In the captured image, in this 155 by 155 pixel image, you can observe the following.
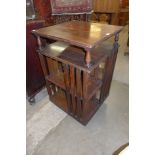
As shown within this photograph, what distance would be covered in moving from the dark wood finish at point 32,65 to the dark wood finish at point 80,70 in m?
0.16

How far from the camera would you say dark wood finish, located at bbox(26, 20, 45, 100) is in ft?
4.65

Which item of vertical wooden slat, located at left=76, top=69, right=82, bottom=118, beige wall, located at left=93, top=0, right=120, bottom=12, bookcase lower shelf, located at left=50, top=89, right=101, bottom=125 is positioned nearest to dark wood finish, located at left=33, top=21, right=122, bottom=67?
vertical wooden slat, located at left=76, top=69, right=82, bottom=118

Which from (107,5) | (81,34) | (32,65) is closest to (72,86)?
(81,34)

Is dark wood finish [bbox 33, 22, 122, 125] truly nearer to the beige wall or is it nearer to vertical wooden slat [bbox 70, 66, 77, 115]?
vertical wooden slat [bbox 70, 66, 77, 115]

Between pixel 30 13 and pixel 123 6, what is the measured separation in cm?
341

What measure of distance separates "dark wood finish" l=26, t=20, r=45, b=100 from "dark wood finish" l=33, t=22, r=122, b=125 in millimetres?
162

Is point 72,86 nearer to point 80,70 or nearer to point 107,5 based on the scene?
point 80,70

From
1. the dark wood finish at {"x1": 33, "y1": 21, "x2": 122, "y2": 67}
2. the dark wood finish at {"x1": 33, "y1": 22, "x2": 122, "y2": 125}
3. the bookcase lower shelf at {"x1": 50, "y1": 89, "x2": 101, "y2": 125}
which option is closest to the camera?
the dark wood finish at {"x1": 33, "y1": 21, "x2": 122, "y2": 67}

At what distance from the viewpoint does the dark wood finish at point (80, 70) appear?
1.12 metres

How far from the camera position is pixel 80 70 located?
44.0 inches
